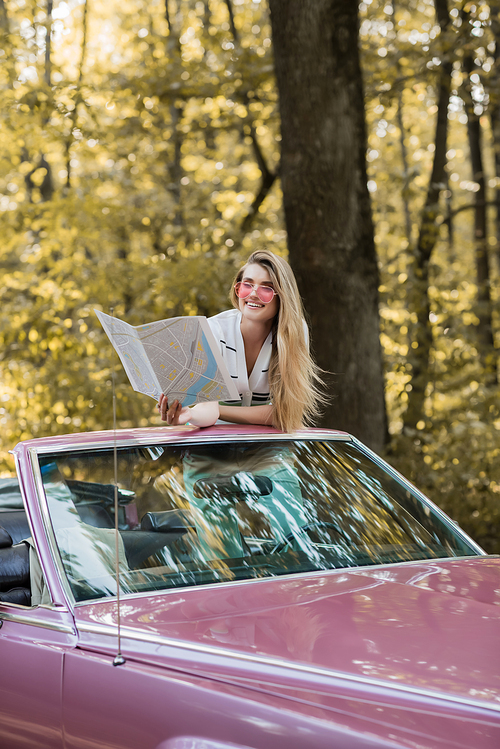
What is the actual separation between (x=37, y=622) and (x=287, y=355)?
1.54 meters

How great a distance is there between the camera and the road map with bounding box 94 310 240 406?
2539 millimetres

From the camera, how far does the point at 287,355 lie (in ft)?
10.5

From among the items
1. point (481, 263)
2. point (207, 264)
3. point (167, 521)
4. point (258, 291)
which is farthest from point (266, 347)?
point (481, 263)

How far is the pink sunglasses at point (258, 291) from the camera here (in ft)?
10.5

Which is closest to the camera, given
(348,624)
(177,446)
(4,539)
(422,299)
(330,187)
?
(348,624)

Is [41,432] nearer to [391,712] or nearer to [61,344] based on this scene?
[61,344]

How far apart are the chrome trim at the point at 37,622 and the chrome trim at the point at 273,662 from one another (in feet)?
0.12

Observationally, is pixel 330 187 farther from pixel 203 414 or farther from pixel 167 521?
pixel 167 521

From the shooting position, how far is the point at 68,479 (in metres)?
2.50

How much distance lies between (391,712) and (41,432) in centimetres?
629

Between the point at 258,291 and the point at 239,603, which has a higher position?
the point at 258,291

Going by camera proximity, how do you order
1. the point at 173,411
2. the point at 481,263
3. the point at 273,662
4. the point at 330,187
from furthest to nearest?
the point at 481,263
the point at 330,187
the point at 173,411
the point at 273,662

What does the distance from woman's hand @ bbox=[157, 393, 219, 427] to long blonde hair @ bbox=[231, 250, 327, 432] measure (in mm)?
280

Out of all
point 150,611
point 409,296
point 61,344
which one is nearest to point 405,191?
point 409,296
